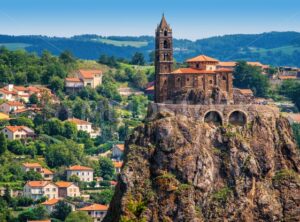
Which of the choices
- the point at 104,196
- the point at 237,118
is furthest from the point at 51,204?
the point at 237,118

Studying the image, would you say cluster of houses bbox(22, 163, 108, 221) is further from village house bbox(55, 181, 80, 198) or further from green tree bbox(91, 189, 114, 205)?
green tree bbox(91, 189, 114, 205)

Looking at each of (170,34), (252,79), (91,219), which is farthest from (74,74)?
(170,34)

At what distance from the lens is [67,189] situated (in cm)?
12700

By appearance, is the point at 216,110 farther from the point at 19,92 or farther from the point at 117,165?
the point at 19,92

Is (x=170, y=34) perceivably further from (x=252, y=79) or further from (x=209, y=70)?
(x=252, y=79)

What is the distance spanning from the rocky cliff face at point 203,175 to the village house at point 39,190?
1035 inches

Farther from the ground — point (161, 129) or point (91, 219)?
point (161, 129)

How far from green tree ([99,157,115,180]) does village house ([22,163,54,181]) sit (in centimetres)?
554

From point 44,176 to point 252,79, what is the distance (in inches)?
1571

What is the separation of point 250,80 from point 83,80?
67.1 ft

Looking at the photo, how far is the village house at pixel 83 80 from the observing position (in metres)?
159

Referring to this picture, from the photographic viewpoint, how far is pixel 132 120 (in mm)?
151750

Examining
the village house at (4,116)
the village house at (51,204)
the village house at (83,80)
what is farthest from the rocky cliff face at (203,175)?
the village house at (83,80)

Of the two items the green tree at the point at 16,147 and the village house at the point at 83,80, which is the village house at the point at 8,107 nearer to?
the village house at the point at 83,80
